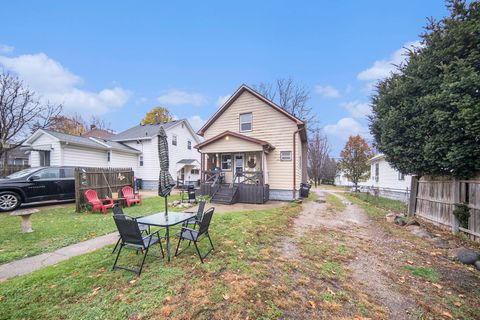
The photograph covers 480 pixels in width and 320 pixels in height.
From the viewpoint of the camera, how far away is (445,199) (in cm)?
696

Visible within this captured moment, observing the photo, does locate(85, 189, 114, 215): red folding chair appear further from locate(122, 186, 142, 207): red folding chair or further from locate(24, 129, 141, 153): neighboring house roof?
locate(24, 129, 141, 153): neighboring house roof

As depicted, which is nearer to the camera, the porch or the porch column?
the porch

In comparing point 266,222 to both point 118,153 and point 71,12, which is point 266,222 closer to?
point 71,12

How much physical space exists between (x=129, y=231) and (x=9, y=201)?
9.59 meters

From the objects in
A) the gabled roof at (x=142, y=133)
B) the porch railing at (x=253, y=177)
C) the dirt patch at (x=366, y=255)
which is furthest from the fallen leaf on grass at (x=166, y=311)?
the gabled roof at (x=142, y=133)

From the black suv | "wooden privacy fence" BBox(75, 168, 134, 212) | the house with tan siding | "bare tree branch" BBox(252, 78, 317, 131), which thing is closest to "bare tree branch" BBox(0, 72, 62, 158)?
the black suv

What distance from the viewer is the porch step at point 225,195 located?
1176 cm

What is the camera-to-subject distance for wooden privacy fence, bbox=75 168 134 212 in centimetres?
934

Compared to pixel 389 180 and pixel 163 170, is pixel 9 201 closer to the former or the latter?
pixel 163 170

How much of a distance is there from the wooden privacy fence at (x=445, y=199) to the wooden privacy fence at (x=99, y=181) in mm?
14044

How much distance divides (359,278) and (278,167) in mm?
10049

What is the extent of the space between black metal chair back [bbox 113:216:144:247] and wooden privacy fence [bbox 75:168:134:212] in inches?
286

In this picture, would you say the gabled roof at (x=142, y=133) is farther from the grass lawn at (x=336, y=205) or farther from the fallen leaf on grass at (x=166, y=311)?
the fallen leaf on grass at (x=166, y=311)

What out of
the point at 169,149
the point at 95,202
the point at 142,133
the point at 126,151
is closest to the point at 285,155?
the point at 95,202
